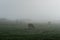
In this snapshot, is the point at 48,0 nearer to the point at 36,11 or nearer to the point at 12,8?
the point at 36,11

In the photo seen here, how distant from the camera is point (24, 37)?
3.85 feet

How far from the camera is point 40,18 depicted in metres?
1.22

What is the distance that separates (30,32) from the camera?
1201mm

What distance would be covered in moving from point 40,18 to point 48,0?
10.9 inches

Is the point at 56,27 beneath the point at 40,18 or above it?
beneath

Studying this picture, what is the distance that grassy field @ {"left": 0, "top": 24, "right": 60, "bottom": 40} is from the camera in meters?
1.17

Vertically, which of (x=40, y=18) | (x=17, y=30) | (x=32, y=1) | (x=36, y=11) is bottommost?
(x=17, y=30)

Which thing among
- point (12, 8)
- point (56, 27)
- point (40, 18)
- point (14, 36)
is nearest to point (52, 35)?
point (56, 27)

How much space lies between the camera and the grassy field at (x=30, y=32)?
1.17 metres

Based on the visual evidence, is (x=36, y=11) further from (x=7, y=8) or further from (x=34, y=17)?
(x=7, y=8)

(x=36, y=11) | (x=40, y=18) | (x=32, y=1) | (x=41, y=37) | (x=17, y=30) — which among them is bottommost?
(x=41, y=37)

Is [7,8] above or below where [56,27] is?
above

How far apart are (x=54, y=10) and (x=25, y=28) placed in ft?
1.58

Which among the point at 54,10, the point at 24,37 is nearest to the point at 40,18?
the point at 54,10
